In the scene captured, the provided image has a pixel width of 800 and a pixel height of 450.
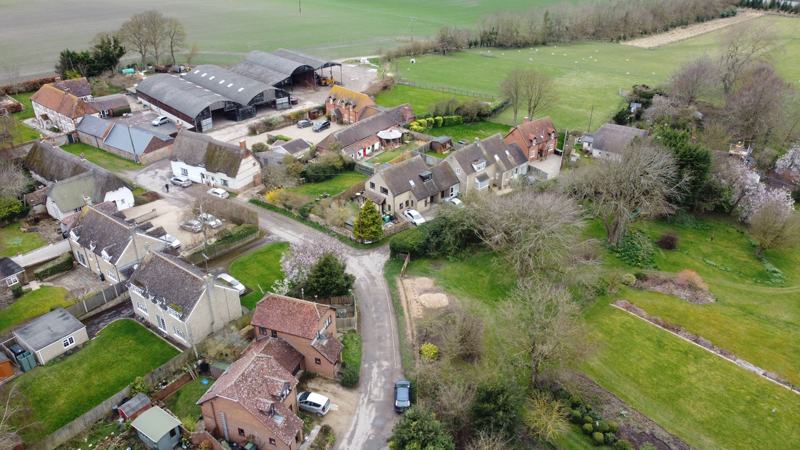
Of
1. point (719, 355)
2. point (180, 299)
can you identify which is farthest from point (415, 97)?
point (719, 355)

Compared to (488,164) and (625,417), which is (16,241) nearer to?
(488,164)

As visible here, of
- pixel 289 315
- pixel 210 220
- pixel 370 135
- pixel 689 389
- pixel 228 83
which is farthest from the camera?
pixel 228 83

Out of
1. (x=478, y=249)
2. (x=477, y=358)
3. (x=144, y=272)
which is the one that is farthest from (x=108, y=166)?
(x=477, y=358)

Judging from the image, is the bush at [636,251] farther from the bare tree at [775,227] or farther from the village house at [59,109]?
the village house at [59,109]

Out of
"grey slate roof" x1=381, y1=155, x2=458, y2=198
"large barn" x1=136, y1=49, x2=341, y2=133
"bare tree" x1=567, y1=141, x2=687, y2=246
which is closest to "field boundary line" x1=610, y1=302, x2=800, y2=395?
"bare tree" x1=567, y1=141, x2=687, y2=246

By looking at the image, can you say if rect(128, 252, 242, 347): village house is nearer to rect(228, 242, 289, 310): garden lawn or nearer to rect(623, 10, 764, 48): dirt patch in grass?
rect(228, 242, 289, 310): garden lawn

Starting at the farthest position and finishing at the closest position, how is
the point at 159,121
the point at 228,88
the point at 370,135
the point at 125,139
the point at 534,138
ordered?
the point at 228,88, the point at 159,121, the point at 370,135, the point at 125,139, the point at 534,138

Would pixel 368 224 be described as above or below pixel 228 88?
below
